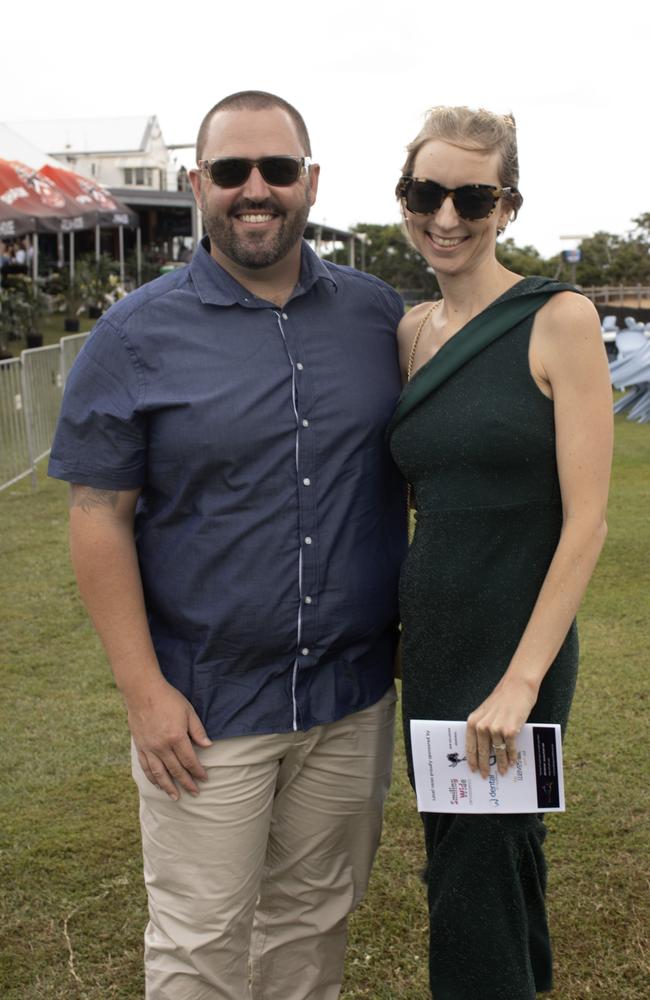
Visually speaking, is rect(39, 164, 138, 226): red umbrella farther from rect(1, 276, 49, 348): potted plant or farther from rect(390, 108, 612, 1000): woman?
rect(390, 108, 612, 1000): woman

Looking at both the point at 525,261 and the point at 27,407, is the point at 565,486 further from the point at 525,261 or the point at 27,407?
the point at 525,261

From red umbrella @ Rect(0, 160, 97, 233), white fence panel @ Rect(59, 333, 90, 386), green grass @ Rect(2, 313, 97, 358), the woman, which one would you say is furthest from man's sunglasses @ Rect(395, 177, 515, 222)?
green grass @ Rect(2, 313, 97, 358)

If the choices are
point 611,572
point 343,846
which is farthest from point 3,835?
point 611,572

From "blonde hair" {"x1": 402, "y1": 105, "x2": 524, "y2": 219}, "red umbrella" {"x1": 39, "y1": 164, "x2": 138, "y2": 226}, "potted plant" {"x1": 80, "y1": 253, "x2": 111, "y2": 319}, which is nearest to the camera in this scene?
"blonde hair" {"x1": 402, "y1": 105, "x2": 524, "y2": 219}

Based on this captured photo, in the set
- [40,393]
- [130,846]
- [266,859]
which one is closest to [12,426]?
[40,393]

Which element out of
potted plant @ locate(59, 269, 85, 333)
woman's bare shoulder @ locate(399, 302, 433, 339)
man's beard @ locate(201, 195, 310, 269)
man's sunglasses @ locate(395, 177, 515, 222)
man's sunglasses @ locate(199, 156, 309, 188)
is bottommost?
potted plant @ locate(59, 269, 85, 333)

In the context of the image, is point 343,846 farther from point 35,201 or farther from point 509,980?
point 35,201

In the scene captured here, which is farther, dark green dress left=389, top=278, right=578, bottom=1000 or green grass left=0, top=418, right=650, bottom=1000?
green grass left=0, top=418, right=650, bottom=1000

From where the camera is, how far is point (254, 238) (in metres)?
2.41

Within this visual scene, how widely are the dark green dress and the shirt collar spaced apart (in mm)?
353

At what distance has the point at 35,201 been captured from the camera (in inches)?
730

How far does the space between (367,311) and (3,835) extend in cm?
244

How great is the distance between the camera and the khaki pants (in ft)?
7.87

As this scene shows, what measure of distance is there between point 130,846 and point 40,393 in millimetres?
8034
